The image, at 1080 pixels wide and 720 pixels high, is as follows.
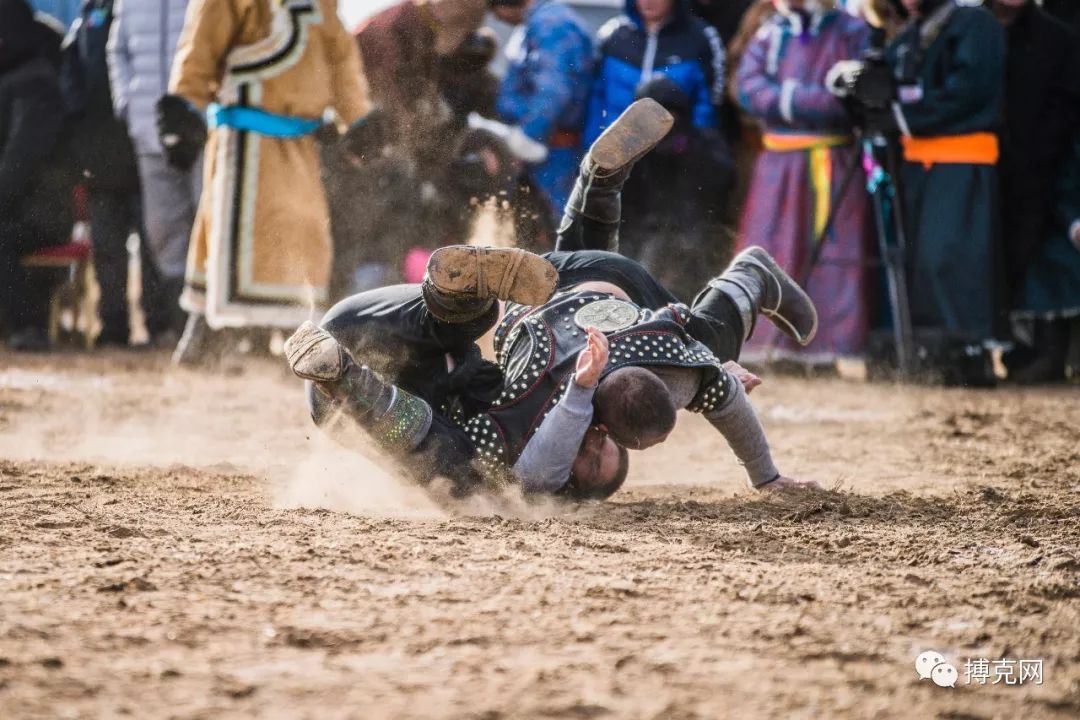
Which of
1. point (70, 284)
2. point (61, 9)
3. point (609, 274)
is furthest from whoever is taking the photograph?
point (61, 9)

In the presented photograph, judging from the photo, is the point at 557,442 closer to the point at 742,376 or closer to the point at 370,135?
the point at 742,376

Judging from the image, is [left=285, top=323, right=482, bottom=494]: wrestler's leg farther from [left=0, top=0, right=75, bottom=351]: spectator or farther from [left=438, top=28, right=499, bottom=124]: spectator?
[left=0, top=0, right=75, bottom=351]: spectator

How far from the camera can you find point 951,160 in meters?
6.57

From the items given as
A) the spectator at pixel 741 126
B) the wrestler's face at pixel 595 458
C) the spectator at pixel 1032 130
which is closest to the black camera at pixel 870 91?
the spectator at pixel 741 126

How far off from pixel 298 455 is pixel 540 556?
1748 millimetres

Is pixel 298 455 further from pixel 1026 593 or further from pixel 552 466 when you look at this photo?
pixel 1026 593

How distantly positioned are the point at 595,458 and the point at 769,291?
0.95 meters

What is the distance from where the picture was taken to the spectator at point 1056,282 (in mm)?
6797

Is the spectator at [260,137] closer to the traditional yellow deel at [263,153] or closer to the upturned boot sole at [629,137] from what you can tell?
the traditional yellow deel at [263,153]

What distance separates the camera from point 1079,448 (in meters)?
4.73

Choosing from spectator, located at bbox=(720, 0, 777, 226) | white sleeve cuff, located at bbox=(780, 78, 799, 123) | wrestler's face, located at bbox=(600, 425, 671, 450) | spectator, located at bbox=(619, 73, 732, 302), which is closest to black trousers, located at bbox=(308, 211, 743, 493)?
wrestler's face, located at bbox=(600, 425, 671, 450)

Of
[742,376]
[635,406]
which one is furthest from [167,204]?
[635,406]

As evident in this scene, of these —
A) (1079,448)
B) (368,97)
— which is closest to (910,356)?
(1079,448)

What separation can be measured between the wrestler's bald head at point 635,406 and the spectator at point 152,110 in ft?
12.0
